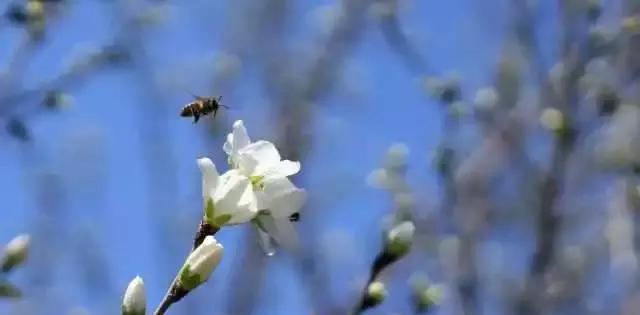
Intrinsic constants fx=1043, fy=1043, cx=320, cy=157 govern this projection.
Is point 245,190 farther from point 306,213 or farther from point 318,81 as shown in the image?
point 318,81

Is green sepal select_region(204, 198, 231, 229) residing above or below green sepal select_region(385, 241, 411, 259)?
above

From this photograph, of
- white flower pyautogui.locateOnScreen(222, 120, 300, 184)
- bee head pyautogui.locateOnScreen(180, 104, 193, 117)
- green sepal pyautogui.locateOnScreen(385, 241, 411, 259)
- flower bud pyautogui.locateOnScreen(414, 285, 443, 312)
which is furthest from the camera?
flower bud pyautogui.locateOnScreen(414, 285, 443, 312)

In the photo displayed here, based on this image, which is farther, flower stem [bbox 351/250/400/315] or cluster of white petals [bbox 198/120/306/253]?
flower stem [bbox 351/250/400/315]

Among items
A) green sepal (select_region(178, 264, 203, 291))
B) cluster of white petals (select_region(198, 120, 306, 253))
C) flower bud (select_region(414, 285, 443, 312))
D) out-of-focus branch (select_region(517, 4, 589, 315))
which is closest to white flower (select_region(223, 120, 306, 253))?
cluster of white petals (select_region(198, 120, 306, 253))

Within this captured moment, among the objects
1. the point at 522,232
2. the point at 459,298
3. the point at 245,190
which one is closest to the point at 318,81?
the point at 522,232

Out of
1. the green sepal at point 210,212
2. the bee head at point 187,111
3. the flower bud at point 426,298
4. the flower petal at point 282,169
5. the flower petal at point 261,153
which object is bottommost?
the flower bud at point 426,298

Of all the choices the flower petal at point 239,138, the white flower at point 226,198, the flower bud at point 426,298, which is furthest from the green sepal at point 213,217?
the flower bud at point 426,298

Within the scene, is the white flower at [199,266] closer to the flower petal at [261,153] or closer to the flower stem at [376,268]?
the flower petal at [261,153]

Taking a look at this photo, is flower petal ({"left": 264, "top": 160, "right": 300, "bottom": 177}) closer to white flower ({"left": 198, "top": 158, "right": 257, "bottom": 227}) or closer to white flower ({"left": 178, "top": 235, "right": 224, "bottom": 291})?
white flower ({"left": 198, "top": 158, "right": 257, "bottom": 227})
